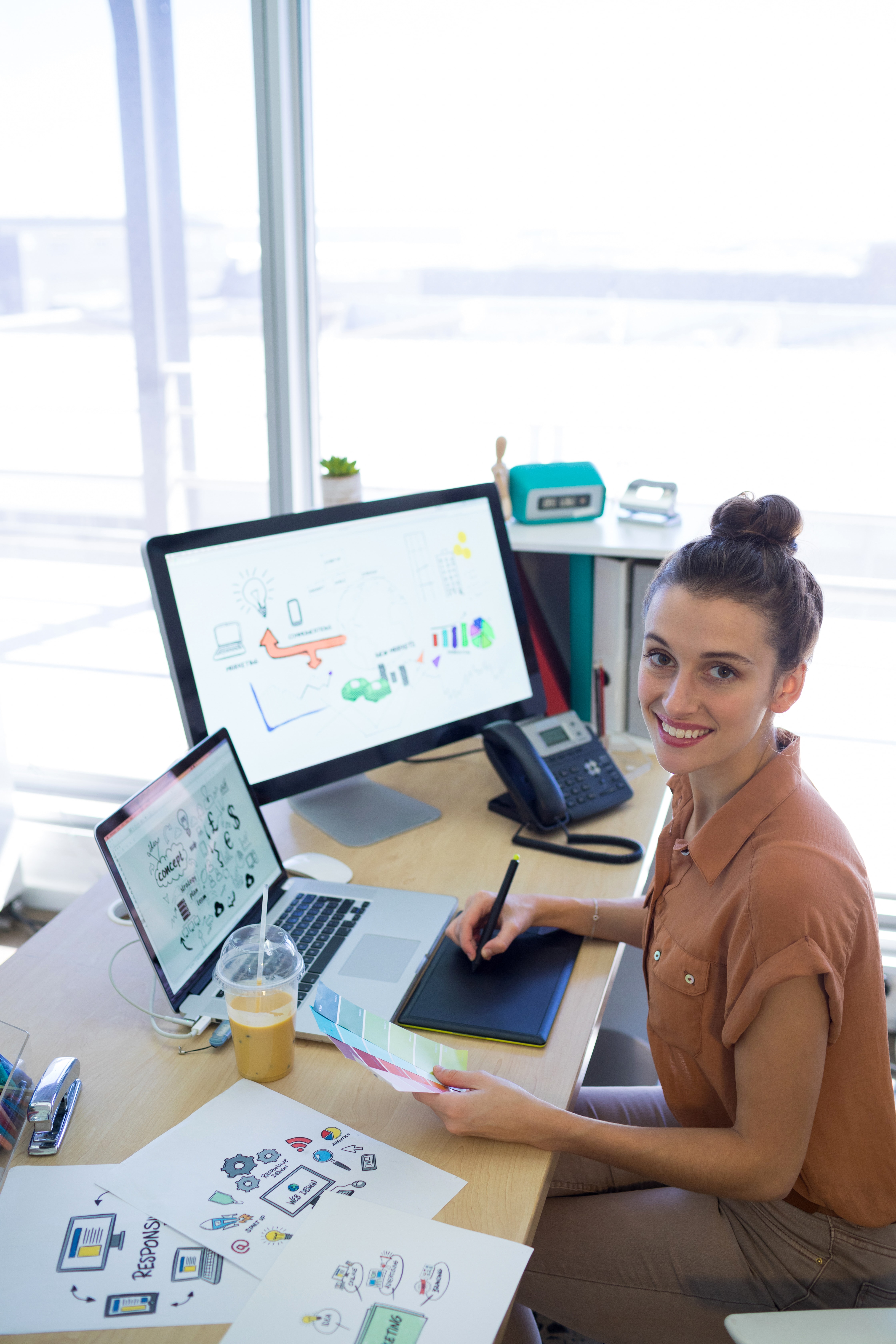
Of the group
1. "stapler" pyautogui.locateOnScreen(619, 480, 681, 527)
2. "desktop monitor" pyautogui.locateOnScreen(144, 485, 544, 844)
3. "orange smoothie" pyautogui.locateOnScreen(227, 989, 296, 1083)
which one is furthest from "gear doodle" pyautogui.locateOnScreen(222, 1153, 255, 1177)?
"stapler" pyautogui.locateOnScreen(619, 480, 681, 527)

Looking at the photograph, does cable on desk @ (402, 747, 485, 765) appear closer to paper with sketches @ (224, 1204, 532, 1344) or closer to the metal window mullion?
the metal window mullion

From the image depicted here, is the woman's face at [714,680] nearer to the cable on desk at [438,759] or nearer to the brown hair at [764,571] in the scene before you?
the brown hair at [764,571]

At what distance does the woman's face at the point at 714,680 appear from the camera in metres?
1.12

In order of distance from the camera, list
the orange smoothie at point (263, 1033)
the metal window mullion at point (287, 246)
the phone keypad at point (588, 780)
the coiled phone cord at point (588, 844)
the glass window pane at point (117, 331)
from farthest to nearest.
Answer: the glass window pane at point (117, 331) < the metal window mullion at point (287, 246) < the phone keypad at point (588, 780) < the coiled phone cord at point (588, 844) < the orange smoothie at point (263, 1033)

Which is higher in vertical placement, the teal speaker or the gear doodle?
the teal speaker

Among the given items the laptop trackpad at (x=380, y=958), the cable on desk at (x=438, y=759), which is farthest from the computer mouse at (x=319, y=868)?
the cable on desk at (x=438, y=759)

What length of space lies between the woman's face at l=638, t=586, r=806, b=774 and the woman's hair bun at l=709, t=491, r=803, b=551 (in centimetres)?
10

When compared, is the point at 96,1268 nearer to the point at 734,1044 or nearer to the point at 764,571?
the point at 734,1044

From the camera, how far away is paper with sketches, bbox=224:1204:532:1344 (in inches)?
30.6

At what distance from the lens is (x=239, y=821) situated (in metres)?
1.32

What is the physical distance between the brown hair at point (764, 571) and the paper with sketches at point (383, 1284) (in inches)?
26.5

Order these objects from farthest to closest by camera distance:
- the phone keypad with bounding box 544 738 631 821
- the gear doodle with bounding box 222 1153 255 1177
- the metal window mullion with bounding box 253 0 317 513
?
the metal window mullion with bounding box 253 0 317 513 < the phone keypad with bounding box 544 738 631 821 < the gear doodle with bounding box 222 1153 255 1177

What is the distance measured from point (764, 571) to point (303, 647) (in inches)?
26.5

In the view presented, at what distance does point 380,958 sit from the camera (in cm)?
125
